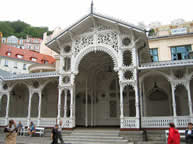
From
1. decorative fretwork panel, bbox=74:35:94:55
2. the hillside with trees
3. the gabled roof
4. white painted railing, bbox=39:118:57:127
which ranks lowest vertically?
white painted railing, bbox=39:118:57:127

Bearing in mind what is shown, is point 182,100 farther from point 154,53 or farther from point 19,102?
point 19,102

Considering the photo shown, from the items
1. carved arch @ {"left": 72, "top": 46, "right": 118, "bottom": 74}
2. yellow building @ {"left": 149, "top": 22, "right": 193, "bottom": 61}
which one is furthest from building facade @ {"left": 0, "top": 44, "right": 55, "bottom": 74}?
carved arch @ {"left": 72, "top": 46, "right": 118, "bottom": 74}

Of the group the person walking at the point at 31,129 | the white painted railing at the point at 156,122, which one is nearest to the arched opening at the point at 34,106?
the person walking at the point at 31,129

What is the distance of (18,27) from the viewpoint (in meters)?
100

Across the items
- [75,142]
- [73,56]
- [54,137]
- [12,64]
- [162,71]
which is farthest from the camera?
[12,64]

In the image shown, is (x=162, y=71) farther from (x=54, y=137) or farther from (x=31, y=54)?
(x=31, y=54)

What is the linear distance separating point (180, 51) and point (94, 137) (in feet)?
51.6

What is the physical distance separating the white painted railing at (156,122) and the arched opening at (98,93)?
4472 mm

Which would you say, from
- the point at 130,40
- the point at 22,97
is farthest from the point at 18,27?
the point at 130,40

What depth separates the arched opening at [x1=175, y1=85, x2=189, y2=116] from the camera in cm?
1477

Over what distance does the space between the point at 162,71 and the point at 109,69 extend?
15.8 ft

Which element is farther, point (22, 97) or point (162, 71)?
point (22, 97)

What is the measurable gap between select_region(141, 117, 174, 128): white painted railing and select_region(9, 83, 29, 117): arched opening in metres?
12.3

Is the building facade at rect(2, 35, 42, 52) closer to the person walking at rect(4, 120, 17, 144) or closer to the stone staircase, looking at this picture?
the stone staircase
